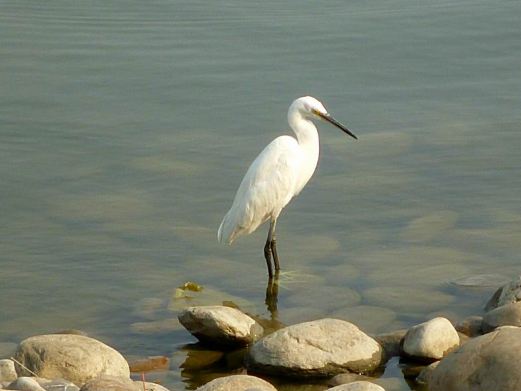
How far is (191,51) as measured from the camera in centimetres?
1423

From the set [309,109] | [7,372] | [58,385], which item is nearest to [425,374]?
[58,385]

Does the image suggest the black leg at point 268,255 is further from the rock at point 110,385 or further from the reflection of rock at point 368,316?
the rock at point 110,385

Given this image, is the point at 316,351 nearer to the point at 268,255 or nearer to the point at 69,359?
the point at 69,359

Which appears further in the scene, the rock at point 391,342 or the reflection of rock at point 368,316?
the reflection of rock at point 368,316

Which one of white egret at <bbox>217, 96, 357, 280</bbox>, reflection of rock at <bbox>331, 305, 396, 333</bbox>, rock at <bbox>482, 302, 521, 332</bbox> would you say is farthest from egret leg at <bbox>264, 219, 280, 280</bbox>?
rock at <bbox>482, 302, 521, 332</bbox>

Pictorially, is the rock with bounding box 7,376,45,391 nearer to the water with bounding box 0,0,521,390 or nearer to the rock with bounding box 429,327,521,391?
the water with bounding box 0,0,521,390

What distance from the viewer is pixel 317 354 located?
651cm

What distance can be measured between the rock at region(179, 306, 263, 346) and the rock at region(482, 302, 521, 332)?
1468mm

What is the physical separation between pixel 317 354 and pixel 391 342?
660 millimetres

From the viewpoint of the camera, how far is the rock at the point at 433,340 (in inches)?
260

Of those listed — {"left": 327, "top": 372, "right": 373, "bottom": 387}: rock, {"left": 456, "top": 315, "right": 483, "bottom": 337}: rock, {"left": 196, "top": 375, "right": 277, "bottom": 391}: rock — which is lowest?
{"left": 327, "top": 372, "right": 373, "bottom": 387}: rock

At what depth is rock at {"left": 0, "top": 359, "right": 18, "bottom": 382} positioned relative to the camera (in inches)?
237

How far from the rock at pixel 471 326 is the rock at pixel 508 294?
0.21 metres

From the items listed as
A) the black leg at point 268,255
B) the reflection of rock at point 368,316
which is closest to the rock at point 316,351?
the reflection of rock at point 368,316
